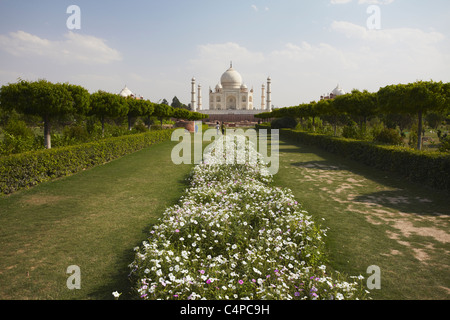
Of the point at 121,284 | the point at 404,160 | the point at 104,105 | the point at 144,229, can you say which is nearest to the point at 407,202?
the point at 404,160

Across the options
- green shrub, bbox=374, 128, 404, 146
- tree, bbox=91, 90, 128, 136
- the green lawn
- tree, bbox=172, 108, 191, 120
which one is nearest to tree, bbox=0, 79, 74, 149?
the green lawn

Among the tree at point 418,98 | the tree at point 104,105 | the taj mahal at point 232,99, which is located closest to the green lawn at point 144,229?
the tree at point 418,98

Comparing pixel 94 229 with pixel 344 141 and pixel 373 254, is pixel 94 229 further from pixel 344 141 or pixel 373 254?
pixel 344 141

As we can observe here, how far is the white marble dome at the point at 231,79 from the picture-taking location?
84125mm

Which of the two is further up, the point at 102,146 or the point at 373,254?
the point at 102,146

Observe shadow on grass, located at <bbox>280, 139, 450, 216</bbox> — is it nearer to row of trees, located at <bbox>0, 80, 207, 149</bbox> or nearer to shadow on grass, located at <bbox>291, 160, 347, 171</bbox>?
shadow on grass, located at <bbox>291, 160, 347, 171</bbox>

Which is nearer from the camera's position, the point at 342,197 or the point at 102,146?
the point at 342,197

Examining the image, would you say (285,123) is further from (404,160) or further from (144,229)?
(144,229)

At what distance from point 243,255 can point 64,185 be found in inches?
246

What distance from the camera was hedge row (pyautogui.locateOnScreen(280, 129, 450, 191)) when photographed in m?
7.32

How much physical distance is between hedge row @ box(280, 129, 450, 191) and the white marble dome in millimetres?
72753

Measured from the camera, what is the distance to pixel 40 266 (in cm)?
378

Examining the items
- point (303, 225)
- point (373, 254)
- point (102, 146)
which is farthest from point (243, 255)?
point (102, 146)
